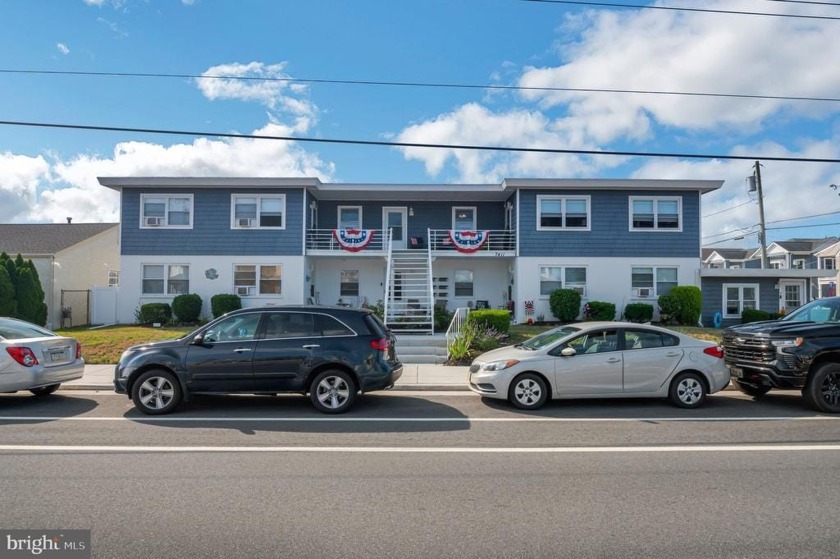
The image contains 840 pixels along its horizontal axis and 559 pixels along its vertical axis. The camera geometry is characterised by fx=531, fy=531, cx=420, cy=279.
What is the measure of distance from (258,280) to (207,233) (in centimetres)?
279

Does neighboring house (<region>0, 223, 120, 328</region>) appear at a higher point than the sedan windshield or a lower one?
higher

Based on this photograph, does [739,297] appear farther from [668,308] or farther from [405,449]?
[405,449]

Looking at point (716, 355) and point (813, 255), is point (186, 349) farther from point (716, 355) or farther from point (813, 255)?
point (813, 255)

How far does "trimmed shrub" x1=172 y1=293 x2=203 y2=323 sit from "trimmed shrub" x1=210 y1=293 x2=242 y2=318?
60cm

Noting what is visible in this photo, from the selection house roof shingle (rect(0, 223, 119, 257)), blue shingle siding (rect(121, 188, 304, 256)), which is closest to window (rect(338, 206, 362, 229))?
blue shingle siding (rect(121, 188, 304, 256))

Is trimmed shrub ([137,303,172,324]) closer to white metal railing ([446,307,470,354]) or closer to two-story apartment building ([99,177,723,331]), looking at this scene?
two-story apartment building ([99,177,723,331])

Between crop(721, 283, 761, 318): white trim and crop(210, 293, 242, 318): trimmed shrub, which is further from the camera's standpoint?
crop(721, 283, 761, 318): white trim

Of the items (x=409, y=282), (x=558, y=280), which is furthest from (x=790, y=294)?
(x=409, y=282)

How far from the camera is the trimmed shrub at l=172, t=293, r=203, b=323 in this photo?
19844 mm

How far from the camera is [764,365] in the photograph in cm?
902

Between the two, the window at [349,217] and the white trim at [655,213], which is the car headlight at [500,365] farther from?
the window at [349,217]

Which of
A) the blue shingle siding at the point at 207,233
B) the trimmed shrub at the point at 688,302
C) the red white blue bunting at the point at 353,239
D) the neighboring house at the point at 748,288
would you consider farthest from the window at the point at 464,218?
the neighboring house at the point at 748,288

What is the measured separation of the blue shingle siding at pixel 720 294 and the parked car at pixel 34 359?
69.6 ft

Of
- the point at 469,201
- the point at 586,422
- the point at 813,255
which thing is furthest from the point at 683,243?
the point at 813,255
